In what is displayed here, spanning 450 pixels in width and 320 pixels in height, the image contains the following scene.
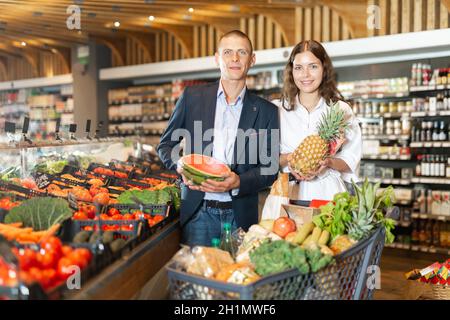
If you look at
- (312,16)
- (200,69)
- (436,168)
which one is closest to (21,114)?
(200,69)

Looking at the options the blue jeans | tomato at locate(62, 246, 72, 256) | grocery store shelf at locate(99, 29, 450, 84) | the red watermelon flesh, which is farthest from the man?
grocery store shelf at locate(99, 29, 450, 84)

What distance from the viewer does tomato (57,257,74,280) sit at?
1560 millimetres

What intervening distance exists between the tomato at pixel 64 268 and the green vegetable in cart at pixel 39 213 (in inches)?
22.7

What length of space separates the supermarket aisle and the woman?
98 cm

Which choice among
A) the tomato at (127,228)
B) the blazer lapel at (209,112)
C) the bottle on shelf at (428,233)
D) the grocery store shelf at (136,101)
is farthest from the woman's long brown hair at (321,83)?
the grocery store shelf at (136,101)

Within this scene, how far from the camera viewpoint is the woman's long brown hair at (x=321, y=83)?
106 inches

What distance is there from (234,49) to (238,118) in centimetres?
37

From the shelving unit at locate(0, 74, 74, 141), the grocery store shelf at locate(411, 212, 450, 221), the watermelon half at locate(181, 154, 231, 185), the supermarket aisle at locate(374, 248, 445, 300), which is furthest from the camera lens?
the shelving unit at locate(0, 74, 74, 141)

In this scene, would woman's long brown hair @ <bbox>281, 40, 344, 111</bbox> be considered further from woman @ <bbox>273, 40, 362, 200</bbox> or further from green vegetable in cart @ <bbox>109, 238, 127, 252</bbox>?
green vegetable in cart @ <bbox>109, 238, 127, 252</bbox>

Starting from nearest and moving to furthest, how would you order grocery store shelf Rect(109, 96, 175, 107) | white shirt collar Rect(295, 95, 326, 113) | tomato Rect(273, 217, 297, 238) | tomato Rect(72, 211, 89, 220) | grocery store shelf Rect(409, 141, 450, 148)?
tomato Rect(273, 217, 297, 238) → tomato Rect(72, 211, 89, 220) → white shirt collar Rect(295, 95, 326, 113) → grocery store shelf Rect(409, 141, 450, 148) → grocery store shelf Rect(109, 96, 175, 107)

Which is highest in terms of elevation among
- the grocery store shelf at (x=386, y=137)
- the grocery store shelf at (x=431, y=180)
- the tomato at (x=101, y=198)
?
the grocery store shelf at (x=386, y=137)

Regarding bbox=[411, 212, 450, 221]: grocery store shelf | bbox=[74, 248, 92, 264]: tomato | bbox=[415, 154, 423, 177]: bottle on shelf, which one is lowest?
bbox=[411, 212, 450, 221]: grocery store shelf

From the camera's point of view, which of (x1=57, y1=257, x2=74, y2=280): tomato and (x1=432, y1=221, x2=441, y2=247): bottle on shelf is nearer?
(x1=57, y1=257, x2=74, y2=280): tomato

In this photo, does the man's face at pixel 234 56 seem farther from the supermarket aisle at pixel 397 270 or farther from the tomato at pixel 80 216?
the supermarket aisle at pixel 397 270
